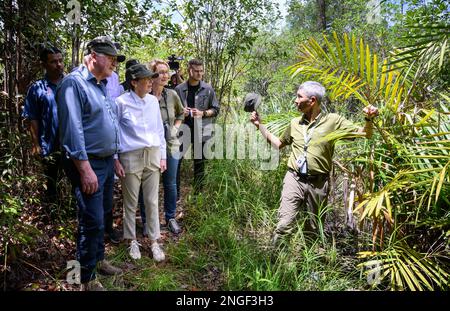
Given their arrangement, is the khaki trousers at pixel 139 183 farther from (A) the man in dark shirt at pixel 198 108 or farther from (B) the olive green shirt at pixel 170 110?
(A) the man in dark shirt at pixel 198 108

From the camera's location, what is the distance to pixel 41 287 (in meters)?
2.46

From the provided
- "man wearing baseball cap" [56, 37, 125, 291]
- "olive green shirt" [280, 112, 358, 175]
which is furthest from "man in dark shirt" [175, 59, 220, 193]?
"man wearing baseball cap" [56, 37, 125, 291]

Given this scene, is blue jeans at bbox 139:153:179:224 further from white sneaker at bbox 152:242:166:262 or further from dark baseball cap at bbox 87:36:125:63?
dark baseball cap at bbox 87:36:125:63

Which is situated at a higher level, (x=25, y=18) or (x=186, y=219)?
(x=25, y=18)

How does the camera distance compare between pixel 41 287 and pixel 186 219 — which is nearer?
pixel 41 287

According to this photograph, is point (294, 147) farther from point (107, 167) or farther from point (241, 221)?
point (107, 167)

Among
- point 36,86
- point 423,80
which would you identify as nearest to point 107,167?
point 36,86

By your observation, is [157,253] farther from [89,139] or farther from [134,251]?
[89,139]

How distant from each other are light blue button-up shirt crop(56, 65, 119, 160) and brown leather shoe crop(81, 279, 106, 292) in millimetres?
912

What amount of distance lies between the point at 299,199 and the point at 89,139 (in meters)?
1.81

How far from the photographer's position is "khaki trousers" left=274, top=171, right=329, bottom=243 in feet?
9.75

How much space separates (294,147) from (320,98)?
484 mm

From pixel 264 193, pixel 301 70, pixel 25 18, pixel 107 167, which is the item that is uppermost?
pixel 25 18

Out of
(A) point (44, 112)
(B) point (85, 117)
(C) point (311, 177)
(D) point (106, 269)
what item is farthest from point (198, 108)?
(D) point (106, 269)
